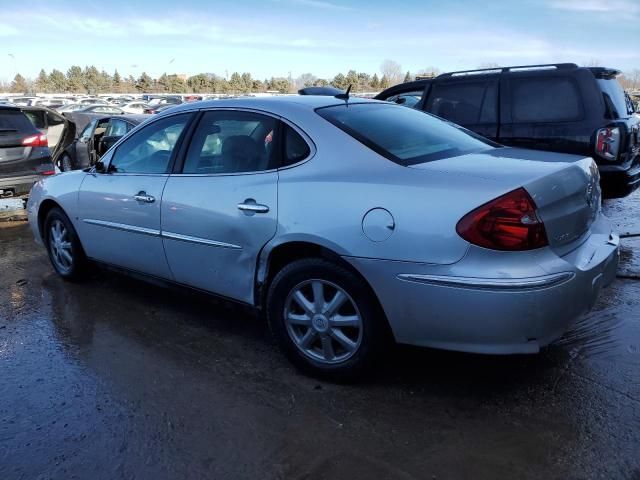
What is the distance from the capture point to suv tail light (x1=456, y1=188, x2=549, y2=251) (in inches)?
97.7

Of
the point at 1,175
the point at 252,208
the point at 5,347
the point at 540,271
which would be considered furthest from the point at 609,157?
the point at 1,175

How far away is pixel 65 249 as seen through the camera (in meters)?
4.96

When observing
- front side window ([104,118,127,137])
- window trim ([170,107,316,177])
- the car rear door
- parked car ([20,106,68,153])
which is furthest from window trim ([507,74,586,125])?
front side window ([104,118,127,137])

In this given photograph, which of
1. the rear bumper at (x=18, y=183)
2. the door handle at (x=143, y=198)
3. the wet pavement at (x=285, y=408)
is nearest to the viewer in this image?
the wet pavement at (x=285, y=408)

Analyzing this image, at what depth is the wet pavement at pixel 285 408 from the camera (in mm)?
2434

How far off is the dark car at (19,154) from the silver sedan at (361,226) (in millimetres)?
4271

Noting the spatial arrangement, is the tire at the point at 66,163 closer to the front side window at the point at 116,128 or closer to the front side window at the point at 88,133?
the front side window at the point at 88,133

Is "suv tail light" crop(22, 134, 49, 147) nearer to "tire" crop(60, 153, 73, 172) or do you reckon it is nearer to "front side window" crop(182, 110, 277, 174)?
"front side window" crop(182, 110, 277, 174)

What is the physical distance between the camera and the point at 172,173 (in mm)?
3801

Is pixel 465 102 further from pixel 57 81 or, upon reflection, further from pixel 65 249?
pixel 57 81

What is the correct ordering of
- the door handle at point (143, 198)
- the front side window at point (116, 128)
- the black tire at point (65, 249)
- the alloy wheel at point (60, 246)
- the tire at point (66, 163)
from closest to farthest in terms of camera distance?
the door handle at point (143, 198)
the black tire at point (65, 249)
the alloy wheel at point (60, 246)
the front side window at point (116, 128)
the tire at point (66, 163)

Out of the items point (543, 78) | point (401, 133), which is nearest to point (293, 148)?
point (401, 133)

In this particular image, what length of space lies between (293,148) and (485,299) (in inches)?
55.5

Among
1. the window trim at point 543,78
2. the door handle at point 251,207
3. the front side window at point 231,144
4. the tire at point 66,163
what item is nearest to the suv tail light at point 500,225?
the door handle at point 251,207
